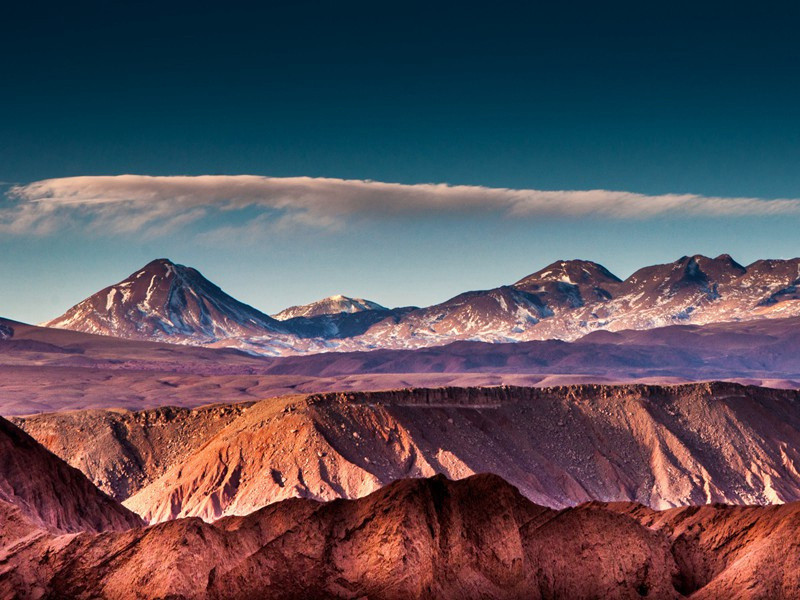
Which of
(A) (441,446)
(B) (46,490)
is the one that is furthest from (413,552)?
(A) (441,446)

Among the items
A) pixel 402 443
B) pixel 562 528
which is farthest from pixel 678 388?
pixel 562 528

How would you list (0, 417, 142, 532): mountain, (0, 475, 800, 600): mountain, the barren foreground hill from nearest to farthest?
(0, 475, 800, 600): mountain < (0, 417, 142, 532): mountain < the barren foreground hill

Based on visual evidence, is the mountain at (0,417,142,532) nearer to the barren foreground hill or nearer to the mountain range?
the mountain range

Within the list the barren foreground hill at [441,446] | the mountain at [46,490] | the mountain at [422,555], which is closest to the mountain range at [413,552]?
the mountain at [422,555]

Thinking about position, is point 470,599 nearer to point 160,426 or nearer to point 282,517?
point 282,517

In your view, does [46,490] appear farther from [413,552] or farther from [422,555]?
[422,555]

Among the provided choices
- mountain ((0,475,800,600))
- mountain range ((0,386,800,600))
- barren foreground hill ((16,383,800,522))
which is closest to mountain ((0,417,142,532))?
mountain range ((0,386,800,600))
